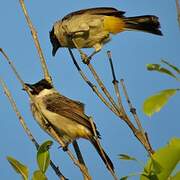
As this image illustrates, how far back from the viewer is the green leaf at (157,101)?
164cm

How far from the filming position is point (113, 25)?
721 cm

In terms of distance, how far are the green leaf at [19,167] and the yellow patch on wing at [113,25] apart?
5.29 m

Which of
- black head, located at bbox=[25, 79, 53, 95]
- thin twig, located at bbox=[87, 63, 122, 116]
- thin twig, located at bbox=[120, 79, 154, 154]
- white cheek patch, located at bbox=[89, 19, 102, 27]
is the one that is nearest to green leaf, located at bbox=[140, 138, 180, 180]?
thin twig, located at bbox=[120, 79, 154, 154]

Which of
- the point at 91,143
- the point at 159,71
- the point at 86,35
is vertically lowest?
the point at 91,143

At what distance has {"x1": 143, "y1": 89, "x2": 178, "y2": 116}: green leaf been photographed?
1.64 metres

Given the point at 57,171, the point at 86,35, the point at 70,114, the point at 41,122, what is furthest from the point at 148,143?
the point at 86,35

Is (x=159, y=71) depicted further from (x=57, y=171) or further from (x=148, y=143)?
(x=57, y=171)

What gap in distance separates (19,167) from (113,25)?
5.33m

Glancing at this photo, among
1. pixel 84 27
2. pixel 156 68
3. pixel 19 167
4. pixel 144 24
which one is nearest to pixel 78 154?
pixel 19 167

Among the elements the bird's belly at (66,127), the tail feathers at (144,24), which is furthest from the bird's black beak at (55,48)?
the bird's belly at (66,127)

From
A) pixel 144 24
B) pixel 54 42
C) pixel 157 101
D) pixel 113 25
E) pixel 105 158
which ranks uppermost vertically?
pixel 54 42

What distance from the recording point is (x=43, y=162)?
79.7 inches

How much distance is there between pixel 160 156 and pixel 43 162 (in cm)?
59

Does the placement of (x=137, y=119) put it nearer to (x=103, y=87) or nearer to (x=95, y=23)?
(x=103, y=87)
